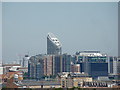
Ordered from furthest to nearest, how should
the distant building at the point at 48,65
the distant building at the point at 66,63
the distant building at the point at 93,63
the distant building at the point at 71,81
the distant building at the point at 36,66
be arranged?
the distant building at the point at 93,63 < the distant building at the point at 66,63 < the distant building at the point at 48,65 < the distant building at the point at 36,66 < the distant building at the point at 71,81

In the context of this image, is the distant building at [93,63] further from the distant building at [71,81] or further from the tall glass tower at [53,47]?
the distant building at [71,81]

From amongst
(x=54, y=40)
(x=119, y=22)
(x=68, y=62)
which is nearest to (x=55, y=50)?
(x=54, y=40)

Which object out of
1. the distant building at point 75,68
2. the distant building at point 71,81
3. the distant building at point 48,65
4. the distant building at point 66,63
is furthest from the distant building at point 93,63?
the distant building at point 71,81

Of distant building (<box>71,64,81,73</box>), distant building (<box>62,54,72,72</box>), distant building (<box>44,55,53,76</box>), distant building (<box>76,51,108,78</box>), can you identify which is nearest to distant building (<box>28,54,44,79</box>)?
distant building (<box>44,55,53,76</box>)

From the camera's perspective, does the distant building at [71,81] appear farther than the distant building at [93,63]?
No

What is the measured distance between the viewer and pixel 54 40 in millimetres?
15070

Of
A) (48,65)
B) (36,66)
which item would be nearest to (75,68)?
(48,65)

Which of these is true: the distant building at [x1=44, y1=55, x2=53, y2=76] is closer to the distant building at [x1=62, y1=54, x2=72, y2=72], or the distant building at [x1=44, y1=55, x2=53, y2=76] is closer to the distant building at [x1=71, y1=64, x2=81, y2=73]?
the distant building at [x1=62, y1=54, x2=72, y2=72]

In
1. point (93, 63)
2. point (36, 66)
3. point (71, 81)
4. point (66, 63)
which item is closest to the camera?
point (71, 81)

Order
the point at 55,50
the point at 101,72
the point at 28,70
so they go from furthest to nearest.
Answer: the point at 55,50, the point at 101,72, the point at 28,70

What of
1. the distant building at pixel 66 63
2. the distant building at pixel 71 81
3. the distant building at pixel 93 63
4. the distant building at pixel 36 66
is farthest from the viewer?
the distant building at pixel 93 63

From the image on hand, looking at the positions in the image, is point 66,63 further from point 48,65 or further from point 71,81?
point 71,81

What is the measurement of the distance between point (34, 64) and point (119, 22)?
10.4 metres

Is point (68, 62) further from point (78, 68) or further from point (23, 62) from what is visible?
point (23, 62)
